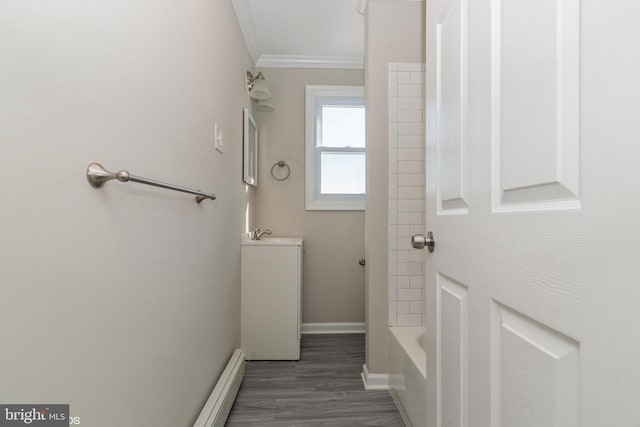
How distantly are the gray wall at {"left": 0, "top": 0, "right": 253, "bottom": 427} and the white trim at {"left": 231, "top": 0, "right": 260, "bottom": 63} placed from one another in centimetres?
83

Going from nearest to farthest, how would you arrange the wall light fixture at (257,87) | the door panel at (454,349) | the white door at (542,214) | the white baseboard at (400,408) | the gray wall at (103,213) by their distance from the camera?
the white door at (542,214), the gray wall at (103,213), the door panel at (454,349), the white baseboard at (400,408), the wall light fixture at (257,87)

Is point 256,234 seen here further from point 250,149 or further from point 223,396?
point 223,396

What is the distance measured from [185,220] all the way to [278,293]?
3.99ft

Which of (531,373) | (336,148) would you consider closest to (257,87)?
(336,148)

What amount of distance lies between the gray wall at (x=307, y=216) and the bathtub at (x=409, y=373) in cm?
105

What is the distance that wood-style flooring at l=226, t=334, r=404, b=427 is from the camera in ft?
5.33

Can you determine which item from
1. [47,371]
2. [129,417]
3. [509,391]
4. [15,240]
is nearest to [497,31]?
[509,391]

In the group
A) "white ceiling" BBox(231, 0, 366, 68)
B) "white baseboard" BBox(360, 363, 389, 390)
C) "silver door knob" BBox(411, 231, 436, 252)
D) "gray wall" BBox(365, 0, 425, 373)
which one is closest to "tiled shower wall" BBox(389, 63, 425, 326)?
"gray wall" BBox(365, 0, 425, 373)

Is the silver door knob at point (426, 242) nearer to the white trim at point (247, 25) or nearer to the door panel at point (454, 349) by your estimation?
the door panel at point (454, 349)

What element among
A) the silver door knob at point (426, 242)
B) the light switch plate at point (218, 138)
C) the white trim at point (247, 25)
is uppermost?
the white trim at point (247, 25)

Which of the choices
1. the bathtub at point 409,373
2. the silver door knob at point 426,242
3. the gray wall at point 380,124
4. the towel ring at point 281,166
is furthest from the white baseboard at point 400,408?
the towel ring at point 281,166

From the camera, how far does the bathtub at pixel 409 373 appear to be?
4.59 feet

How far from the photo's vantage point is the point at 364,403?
69.7 inches

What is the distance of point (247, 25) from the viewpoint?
2.29 metres
